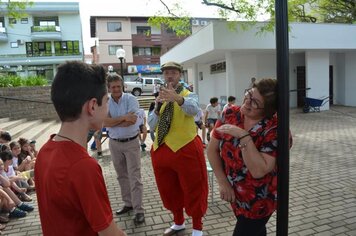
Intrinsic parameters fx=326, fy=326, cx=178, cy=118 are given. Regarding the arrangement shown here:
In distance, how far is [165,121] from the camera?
342 cm

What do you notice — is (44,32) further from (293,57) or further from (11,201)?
(11,201)

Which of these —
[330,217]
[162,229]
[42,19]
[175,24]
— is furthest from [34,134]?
[42,19]

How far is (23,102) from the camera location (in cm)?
Result: 1422

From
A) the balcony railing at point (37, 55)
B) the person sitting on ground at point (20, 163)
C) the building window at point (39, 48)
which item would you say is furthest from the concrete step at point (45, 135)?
the building window at point (39, 48)

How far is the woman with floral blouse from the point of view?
199cm

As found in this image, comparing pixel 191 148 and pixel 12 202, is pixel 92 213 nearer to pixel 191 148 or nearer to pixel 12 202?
pixel 191 148

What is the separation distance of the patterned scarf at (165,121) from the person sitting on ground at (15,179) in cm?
277

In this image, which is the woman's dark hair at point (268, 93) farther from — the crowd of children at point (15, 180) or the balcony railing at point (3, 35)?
the balcony railing at point (3, 35)

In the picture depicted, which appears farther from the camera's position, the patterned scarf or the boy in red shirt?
the patterned scarf

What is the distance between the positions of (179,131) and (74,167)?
214cm

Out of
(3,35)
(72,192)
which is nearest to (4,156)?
(72,192)

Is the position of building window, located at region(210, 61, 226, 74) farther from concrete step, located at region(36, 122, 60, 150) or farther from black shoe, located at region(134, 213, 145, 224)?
black shoe, located at region(134, 213, 145, 224)

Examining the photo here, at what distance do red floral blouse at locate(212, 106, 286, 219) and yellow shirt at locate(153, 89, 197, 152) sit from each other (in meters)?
1.09

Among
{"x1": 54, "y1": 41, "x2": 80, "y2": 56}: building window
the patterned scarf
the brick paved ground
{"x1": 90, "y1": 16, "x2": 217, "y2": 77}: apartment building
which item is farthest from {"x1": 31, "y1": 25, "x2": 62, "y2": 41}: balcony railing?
the patterned scarf
